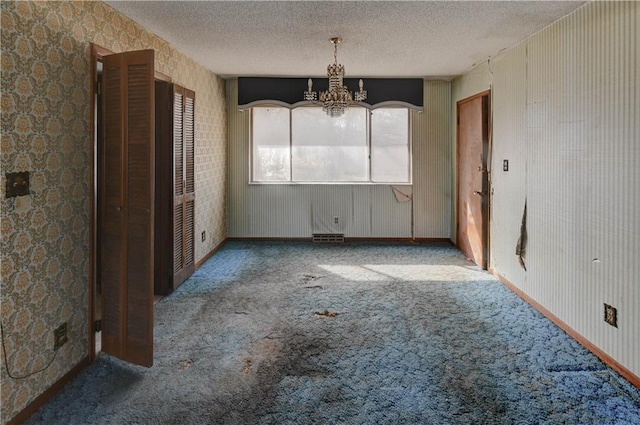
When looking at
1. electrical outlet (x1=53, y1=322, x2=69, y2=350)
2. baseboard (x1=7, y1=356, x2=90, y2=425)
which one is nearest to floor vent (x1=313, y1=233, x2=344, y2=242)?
baseboard (x1=7, y1=356, x2=90, y2=425)

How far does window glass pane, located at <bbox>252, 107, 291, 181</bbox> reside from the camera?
22.6ft

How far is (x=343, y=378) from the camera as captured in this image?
265cm

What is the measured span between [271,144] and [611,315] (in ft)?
16.9

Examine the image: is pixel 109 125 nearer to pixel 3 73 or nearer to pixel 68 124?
pixel 68 124

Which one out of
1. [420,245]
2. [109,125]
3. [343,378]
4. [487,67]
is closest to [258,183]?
[420,245]

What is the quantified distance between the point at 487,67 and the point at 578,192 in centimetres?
248

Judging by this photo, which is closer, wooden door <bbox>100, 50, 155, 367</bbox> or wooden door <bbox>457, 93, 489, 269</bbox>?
wooden door <bbox>100, 50, 155, 367</bbox>

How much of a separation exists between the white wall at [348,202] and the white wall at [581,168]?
7.47 ft

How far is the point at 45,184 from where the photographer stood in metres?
2.44

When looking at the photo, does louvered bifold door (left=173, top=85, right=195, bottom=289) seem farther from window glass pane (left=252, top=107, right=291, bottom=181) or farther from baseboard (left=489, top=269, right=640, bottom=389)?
baseboard (left=489, top=269, right=640, bottom=389)

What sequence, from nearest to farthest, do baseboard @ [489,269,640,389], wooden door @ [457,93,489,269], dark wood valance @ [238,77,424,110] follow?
baseboard @ [489,269,640,389] → wooden door @ [457,93,489,269] → dark wood valance @ [238,77,424,110]

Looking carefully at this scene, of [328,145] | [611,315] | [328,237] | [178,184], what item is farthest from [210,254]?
[611,315]

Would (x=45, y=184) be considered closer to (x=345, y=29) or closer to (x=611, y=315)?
(x=345, y=29)

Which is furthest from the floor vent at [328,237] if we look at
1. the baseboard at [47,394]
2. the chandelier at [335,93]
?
the baseboard at [47,394]
